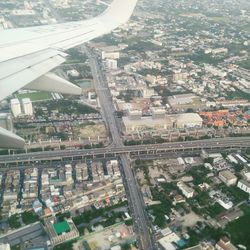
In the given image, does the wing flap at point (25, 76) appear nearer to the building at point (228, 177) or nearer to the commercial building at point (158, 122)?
the building at point (228, 177)

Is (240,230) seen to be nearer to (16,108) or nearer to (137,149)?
(137,149)

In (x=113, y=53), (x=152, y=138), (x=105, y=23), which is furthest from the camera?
(x=113, y=53)

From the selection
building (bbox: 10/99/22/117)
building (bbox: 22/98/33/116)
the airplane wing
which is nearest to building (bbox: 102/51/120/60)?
building (bbox: 22/98/33/116)

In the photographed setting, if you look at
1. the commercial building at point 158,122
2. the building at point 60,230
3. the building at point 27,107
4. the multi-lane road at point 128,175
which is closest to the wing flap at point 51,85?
the building at point 60,230

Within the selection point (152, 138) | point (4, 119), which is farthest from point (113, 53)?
point (4, 119)

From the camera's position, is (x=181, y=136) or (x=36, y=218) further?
(x=181, y=136)

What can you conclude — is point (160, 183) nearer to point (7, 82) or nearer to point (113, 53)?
point (7, 82)

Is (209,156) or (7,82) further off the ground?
(7,82)

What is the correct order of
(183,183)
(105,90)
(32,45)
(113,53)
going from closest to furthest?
(32,45) → (183,183) → (105,90) → (113,53)
